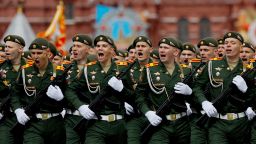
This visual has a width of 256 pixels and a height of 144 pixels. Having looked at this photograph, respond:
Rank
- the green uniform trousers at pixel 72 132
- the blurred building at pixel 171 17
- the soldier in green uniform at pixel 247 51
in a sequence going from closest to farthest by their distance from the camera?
the green uniform trousers at pixel 72 132, the soldier in green uniform at pixel 247 51, the blurred building at pixel 171 17

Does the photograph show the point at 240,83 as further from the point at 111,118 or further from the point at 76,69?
the point at 76,69

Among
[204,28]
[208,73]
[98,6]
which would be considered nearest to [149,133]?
[208,73]

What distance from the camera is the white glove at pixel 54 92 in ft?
37.7

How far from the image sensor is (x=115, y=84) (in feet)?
36.9

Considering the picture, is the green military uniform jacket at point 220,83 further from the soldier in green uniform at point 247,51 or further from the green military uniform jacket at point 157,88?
the soldier in green uniform at point 247,51

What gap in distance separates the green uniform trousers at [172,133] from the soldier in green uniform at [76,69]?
54.6 inches

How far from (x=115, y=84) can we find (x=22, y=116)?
1.46 m

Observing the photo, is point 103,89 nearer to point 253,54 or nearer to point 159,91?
point 159,91

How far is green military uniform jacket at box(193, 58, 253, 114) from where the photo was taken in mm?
11086

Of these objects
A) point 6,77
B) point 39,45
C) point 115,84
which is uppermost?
point 39,45

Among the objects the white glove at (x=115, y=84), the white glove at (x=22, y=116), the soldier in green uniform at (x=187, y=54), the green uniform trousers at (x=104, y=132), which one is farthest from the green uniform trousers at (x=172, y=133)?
the soldier in green uniform at (x=187, y=54)

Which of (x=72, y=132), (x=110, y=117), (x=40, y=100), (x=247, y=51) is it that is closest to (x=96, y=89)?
(x=110, y=117)

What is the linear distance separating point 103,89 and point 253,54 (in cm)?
320

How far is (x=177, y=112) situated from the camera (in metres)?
11.3
